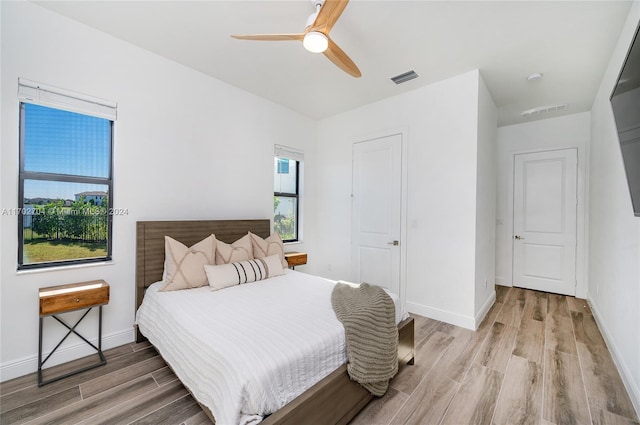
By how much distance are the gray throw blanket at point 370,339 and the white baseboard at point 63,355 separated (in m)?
2.08

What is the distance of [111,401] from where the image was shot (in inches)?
69.4

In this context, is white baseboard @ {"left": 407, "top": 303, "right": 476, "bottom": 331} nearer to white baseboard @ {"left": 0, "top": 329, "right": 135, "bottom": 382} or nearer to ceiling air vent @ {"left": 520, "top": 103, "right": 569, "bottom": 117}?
white baseboard @ {"left": 0, "top": 329, "right": 135, "bottom": 382}

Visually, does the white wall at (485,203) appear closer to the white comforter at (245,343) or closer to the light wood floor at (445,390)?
the light wood floor at (445,390)

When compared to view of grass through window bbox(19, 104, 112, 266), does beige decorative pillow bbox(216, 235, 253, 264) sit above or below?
below

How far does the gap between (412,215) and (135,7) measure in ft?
11.2

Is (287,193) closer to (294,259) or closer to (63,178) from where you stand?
(294,259)

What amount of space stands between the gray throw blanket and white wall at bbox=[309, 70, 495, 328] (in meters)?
1.50

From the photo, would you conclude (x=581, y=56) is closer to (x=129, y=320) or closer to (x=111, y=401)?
(x=111, y=401)

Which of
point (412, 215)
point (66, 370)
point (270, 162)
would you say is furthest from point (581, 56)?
point (66, 370)

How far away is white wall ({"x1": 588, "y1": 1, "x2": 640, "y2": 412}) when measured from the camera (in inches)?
73.2

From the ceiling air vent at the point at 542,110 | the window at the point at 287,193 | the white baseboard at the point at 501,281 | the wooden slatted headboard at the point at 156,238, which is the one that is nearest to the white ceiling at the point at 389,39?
the ceiling air vent at the point at 542,110

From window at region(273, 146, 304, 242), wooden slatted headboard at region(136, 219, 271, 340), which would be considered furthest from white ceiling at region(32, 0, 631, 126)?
wooden slatted headboard at region(136, 219, 271, 340)

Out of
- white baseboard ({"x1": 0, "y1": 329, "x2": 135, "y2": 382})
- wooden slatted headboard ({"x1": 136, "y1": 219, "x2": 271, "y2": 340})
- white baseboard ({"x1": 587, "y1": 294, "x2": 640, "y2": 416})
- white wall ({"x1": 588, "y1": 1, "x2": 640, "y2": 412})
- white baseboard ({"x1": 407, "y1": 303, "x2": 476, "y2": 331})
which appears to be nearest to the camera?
white baseboard ({"x1": 587, "y1": 294, "x2": 640, "y2": 416})

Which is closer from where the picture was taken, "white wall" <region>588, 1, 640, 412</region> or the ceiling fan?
the ceiling fan
